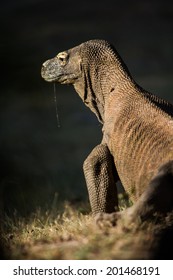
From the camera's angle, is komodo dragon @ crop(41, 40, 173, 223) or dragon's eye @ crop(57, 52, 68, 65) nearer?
komodo dragon @ crop(41, 40, 173, 223)

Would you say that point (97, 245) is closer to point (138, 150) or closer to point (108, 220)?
point (108, 220)

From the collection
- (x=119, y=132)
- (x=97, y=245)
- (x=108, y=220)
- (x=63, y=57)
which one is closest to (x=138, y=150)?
(x=119, y=132)

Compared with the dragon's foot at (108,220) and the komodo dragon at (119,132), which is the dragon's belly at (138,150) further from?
the dragon's foot at (108,220)

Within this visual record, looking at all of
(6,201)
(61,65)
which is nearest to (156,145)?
(61,65)

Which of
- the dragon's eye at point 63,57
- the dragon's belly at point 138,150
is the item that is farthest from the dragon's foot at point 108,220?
the dragon's eye at point 63,57

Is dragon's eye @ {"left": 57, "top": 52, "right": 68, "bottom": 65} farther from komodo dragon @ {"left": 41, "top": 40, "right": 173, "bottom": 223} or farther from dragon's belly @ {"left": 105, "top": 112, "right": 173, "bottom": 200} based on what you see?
dragon's belly @ {"left": 105, "top": 112, "right": 173, "bottom": 200}

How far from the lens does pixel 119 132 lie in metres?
8.25

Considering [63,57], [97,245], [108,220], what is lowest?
[97,245]

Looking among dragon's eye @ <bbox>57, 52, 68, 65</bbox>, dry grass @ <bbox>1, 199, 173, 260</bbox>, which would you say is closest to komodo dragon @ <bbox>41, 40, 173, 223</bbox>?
dragon's eye @ <bbox>57, 52, 68, 65</bbox>

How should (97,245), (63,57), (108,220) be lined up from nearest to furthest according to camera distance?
1. (97,245)
2. (108,220)
3. (63,57)

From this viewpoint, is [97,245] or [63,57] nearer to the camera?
[97,245]

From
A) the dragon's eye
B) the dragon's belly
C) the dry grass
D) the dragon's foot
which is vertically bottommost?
the dry grass

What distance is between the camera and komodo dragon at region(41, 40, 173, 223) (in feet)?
21.7

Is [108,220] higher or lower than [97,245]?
higher
